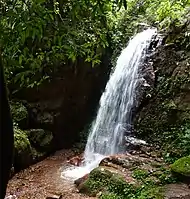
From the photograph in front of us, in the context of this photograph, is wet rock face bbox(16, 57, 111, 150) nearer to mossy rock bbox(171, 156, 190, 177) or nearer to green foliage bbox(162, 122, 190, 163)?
green foliage bbox(162, 122, 190, 163)

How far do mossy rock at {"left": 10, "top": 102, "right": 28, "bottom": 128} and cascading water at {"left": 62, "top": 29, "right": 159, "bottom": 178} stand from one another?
1.69m

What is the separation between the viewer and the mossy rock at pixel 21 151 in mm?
6895

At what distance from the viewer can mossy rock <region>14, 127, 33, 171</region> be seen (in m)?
6.89

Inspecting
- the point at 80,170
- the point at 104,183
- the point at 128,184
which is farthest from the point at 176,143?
the point at 80,170

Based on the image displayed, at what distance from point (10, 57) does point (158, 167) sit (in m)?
4.74

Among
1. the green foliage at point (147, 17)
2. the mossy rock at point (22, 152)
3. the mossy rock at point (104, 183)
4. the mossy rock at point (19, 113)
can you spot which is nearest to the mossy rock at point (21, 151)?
the mossy rock at point (22, 152)

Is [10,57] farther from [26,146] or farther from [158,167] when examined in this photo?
[26,146]

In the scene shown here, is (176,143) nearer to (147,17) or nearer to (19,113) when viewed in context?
(19,113)

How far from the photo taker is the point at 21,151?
7.00 metres

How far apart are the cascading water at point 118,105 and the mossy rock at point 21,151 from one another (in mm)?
1174

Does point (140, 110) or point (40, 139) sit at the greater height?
point (140, 110)

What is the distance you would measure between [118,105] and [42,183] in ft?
10.1

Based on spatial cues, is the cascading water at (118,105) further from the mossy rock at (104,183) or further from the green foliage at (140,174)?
the green foliage at (140,174)

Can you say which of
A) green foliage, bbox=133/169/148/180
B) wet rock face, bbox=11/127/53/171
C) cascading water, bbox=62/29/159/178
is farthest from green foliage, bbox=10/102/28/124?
green foliage, bbox=133/169/148/180
